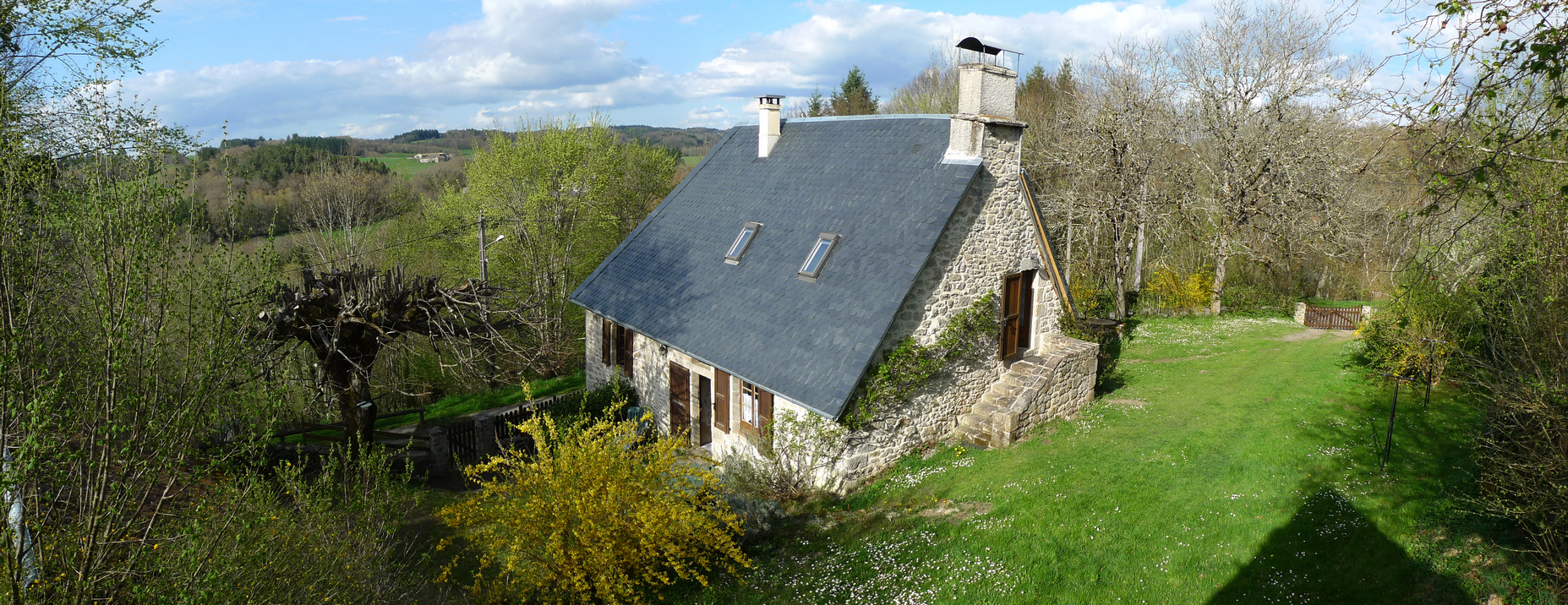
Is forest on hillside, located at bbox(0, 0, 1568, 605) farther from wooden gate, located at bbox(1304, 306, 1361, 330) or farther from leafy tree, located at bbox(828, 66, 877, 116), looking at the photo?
leafy tree, located at bbox(828, 66, 877, 116)

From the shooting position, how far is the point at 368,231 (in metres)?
27.7

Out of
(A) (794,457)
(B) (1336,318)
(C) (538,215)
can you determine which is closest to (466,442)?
(A) (794,457)

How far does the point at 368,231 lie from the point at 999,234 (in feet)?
79.9

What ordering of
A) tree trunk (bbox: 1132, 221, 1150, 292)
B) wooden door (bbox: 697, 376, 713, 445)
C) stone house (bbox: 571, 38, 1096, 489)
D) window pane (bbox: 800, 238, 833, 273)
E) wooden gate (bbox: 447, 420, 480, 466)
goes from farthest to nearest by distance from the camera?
tree trunk (bbox: 1132, 221, 1150, 292) → wooden gate (bbox: 447, 420, 480, 466) → wooden door (bbox: 697, 376, 713, 445) → window pane (bbox: 800, 238, 833, 273) → stone house (bbox: 571, 38, 1096, 489)

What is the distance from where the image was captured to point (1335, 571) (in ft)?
24.7

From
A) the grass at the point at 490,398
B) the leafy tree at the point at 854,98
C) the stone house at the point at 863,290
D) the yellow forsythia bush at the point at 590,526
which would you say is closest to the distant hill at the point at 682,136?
the leafy tree at the point at 854,98

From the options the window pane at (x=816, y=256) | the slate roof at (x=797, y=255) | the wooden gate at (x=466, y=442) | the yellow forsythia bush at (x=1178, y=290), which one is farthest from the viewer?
the yellow forsythia bush at (x=1178, y=290)

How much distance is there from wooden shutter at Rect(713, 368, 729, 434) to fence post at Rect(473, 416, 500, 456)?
4920mm

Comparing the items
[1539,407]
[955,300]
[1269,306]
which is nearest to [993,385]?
[955,300]

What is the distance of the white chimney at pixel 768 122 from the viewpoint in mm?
16422

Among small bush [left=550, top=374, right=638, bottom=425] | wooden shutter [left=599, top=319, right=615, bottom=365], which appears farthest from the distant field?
small bush [left=550, top=374, right=638, bottom=425]

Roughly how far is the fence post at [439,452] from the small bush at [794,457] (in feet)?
19.9

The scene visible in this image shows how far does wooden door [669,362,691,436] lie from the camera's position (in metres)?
14.0

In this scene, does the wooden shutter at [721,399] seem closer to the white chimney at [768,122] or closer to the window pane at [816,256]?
the window pane at [816,256]
